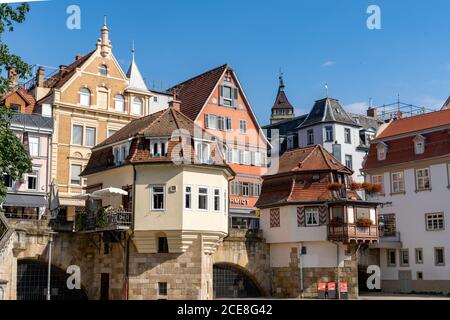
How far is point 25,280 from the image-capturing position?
2503 centimetres

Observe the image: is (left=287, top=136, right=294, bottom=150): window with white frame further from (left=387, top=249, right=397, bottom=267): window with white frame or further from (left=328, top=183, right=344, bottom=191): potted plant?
(left=328, top=183, right=344, bottom=191): potted plant

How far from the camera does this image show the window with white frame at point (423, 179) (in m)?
33.4

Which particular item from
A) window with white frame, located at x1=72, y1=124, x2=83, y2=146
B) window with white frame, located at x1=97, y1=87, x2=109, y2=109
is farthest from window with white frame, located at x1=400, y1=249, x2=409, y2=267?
window with white frame, located at x1=72, y1=124, x2=83, y2=146

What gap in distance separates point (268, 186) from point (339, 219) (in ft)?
15.3

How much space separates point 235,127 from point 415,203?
11.5 m

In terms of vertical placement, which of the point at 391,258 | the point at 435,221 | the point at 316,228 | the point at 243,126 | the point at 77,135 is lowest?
the point at 391,258

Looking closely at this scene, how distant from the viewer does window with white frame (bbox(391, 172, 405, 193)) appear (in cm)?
3491

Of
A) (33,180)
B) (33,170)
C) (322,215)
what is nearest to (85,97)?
(33,170)

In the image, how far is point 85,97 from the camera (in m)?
34.8

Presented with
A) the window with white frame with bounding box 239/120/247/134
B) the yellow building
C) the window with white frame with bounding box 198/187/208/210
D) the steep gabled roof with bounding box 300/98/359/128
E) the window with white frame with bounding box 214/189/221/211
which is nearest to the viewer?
the window with white frame with bounding box 198/187/208/210

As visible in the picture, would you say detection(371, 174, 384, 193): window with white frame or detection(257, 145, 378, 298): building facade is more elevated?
detection(371, 174, 384, 193): window with white frame

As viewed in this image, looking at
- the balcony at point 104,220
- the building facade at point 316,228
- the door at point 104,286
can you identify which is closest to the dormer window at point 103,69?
the balcony at point 104,220

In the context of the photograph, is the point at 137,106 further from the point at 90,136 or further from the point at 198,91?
the point at 198,91

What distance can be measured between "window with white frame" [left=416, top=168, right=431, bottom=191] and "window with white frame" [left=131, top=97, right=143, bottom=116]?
1676cm
